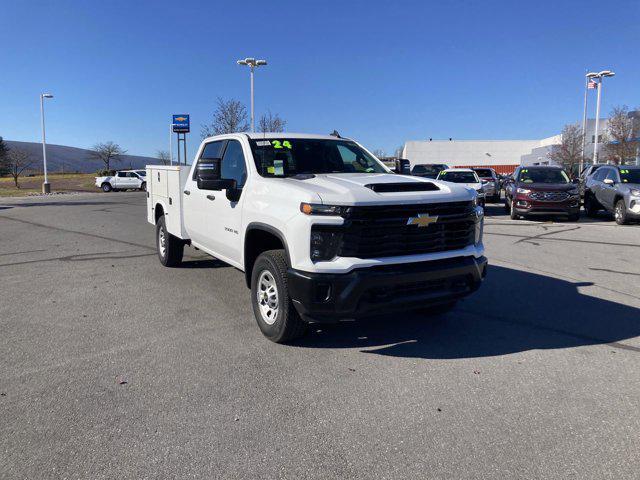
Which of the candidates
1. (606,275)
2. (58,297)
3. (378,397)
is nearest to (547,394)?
(378,397)

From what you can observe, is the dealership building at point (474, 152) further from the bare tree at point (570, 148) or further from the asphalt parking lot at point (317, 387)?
the asphalt parking lot at point (317, 387)

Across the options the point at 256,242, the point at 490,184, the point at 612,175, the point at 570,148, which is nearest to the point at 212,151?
the point at 256,242

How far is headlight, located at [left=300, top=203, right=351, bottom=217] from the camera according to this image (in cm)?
415

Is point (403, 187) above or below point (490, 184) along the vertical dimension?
above

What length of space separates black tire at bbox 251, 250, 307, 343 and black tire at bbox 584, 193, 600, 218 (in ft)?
48.4

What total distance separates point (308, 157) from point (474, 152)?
231 ft

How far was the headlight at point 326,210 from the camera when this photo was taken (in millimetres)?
4148

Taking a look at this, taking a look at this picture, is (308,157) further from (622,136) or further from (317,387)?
(622,136)

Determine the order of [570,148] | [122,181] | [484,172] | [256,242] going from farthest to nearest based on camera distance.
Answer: [570,148]
[122,181]
[484,172]
[256,242]

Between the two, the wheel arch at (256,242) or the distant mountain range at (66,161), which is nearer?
the wheel arch at (256,242)

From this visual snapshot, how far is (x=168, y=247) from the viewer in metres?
8.25

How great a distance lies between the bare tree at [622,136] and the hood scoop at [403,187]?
126 ft

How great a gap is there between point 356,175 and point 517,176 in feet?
40.8

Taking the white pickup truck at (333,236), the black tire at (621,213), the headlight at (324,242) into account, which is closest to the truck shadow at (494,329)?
the white pickup truck at (333,236)
